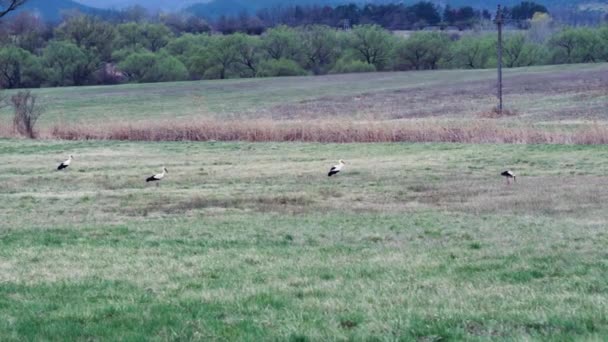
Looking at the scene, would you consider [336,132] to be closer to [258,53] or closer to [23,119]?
[23,119]

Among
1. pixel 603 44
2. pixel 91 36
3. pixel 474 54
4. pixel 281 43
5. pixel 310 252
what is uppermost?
pixel 310 252

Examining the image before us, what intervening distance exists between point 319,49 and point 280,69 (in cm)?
892

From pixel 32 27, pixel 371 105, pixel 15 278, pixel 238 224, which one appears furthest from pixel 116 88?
pixel 15 278

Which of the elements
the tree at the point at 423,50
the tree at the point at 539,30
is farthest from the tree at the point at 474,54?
the tree at the point at 539,30

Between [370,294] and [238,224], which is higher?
[370,294]

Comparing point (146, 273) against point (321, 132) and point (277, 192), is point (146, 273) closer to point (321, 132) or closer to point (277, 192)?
point (277, 192)

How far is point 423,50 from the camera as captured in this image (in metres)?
112

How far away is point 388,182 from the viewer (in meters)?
25.9

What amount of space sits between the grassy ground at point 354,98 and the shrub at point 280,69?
980cm

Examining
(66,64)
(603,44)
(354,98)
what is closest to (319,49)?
(66,64)

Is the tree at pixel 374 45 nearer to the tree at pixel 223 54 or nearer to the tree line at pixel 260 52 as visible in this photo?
the tree line at pixel 260 52

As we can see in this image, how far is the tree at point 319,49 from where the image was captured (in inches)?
4596

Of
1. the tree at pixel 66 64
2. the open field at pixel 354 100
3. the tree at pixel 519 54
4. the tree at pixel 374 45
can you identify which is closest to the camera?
the open field at pixel 354 100

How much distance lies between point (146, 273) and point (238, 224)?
A: 6102 mm
